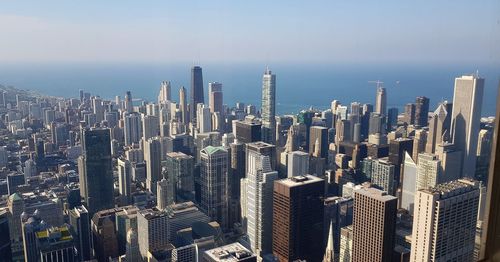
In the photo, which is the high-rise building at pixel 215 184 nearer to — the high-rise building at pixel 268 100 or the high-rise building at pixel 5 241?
the high-rise building at pixel 5 241

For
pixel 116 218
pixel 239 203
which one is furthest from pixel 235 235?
pixel 116 218

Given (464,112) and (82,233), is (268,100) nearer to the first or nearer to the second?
(464,112)

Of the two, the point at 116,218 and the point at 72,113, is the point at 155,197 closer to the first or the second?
the point at 116,218

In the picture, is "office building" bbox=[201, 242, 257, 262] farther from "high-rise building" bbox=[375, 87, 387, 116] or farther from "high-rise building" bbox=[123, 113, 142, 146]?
"high-rise building" bbox=[375, 87, 387, 116]

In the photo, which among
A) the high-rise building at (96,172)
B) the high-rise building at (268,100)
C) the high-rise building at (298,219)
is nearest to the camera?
the high-rise building at (298,219)

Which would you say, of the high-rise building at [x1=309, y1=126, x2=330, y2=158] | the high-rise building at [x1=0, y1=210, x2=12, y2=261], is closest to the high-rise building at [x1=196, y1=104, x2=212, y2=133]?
the high-rise building at [x1=309, y1=126, x2=330, y2=158]

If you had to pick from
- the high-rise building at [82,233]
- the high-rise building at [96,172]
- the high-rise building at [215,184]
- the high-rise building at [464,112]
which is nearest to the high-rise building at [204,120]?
the high-rise building at [215,184]
